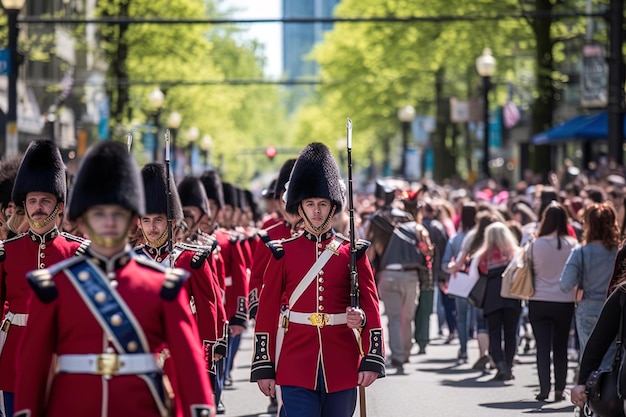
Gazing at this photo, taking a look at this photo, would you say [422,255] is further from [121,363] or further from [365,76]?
[365,76]

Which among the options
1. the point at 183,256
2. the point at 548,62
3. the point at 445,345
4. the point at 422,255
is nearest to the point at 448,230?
the point at 445,345

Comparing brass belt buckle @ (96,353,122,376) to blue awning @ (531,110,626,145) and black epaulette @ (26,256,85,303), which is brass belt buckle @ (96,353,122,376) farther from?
blue awning @ (531,110,626,145)

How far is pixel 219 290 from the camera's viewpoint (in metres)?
11.9

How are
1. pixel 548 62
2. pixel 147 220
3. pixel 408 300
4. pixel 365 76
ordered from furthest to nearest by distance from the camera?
pixel 365 76 → pixel 548 62 → pixel 408 300 → pixel 147 220

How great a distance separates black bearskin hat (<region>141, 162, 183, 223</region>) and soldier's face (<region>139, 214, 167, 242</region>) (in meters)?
0.04

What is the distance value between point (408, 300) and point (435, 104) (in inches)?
1596

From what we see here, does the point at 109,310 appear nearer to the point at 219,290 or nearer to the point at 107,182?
the point at 107,182

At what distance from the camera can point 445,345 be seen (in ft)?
73.2

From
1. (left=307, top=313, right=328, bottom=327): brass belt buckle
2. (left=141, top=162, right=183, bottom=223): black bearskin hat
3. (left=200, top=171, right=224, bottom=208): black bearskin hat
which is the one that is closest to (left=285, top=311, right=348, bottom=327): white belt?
(left=307, top=313, right=328, bottom=327): brass belt buckle

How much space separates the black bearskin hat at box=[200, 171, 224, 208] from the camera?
54.4ft

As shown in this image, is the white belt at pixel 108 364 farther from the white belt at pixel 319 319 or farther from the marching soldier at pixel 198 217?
the marching soldier at pixel 198 217

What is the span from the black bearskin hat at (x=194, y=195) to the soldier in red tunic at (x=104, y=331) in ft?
23.4

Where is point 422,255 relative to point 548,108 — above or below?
below

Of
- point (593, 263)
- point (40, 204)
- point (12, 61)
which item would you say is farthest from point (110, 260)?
point (12, 61)
